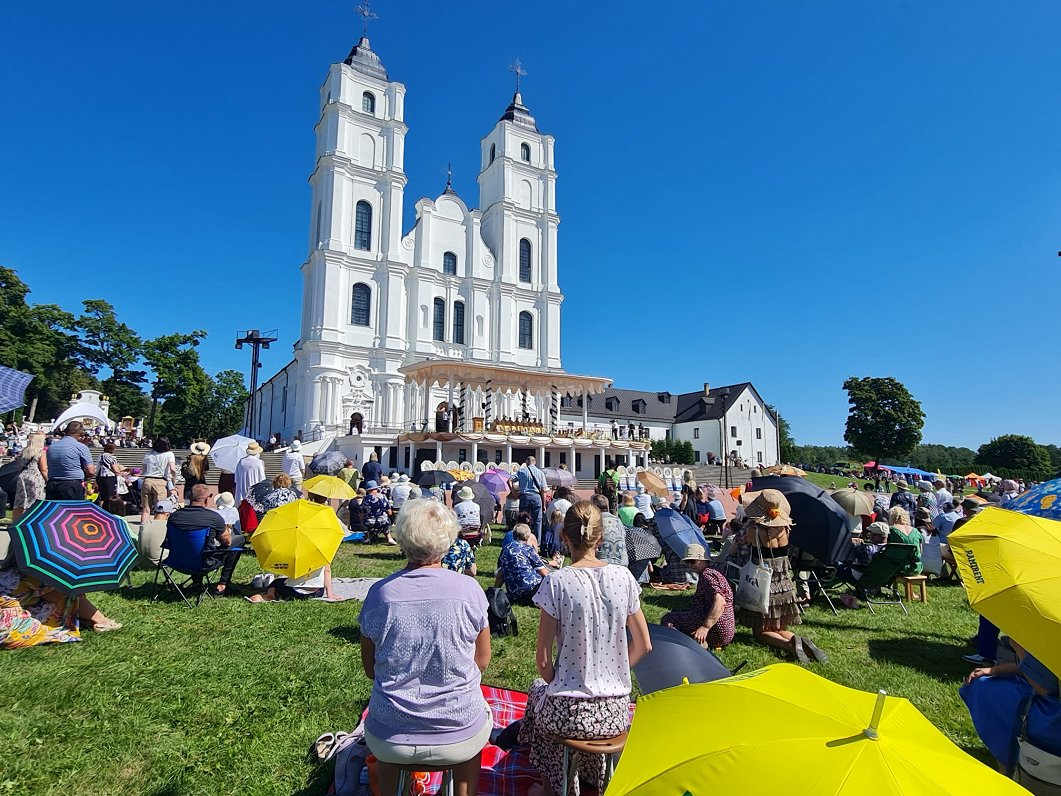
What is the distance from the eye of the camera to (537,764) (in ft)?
10.1

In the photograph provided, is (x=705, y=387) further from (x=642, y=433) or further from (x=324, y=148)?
(x=324, y=148)

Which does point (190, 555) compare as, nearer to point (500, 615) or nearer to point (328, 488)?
point (328, 488)

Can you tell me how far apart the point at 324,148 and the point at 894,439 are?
5550cm

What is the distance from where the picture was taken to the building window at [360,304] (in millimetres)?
38906

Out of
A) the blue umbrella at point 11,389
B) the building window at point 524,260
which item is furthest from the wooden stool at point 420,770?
the building window at point 524,260

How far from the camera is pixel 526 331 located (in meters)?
45.2

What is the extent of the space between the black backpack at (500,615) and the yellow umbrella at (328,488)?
4.18 m

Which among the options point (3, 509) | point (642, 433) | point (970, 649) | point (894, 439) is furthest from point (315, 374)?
point (894, 439)

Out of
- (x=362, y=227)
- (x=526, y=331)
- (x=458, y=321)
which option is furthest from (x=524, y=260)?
(x=362, y=227)

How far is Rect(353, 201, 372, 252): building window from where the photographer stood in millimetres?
39537

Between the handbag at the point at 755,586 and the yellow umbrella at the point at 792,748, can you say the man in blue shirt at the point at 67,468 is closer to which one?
the handbag at the point at 755,586

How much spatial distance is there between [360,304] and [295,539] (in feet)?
114

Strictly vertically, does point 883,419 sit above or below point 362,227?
below

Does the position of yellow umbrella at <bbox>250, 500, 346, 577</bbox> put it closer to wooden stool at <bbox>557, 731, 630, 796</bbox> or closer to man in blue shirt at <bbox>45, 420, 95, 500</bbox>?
wooden stool at <bbox>557, 731, 630, 796</bbox>
